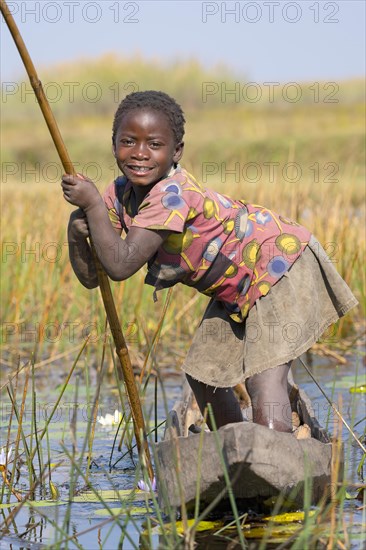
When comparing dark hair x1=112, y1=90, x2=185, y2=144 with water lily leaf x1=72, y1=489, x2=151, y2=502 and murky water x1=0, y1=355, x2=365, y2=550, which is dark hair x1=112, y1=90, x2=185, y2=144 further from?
water lily leaf x1=72, y1=489, x2=151, y2=502

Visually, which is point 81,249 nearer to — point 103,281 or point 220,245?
point 103,281

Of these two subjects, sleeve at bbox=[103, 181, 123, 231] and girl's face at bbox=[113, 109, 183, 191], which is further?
sleeve at bbox=[103, 181, 123, 231]

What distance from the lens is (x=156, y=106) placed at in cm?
299

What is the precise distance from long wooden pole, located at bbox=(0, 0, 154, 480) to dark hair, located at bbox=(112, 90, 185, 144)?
1.18ft

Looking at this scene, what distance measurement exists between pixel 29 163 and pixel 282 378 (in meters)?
19.9

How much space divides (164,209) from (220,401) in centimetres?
89

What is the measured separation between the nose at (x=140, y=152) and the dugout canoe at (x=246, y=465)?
2.57 feet

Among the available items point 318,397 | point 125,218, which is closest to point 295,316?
point 125,218

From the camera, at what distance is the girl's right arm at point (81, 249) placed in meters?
2.88

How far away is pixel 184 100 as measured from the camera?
109 ft

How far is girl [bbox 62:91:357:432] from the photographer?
288 centimetres
